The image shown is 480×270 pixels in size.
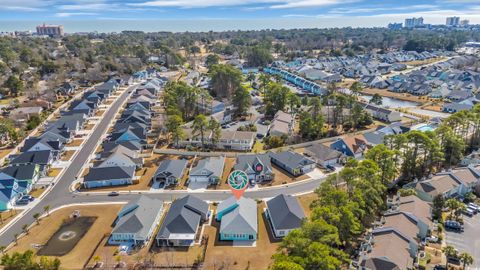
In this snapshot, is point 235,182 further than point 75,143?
No

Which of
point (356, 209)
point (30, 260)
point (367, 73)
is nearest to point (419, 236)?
point (356, 209)

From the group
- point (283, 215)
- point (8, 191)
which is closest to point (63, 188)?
point (8, 191)

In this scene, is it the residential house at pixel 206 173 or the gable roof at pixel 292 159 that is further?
the gable roof at pixel 292 159

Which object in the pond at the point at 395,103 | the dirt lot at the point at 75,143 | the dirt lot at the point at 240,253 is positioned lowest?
the dirt lot at the point at 240,253

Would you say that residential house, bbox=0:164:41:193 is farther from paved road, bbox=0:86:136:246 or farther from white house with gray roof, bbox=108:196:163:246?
white house with gray roof, bbox=108:196:163:246

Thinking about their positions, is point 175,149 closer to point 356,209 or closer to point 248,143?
point 248,143

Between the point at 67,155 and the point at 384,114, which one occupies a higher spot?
the point at 384,114

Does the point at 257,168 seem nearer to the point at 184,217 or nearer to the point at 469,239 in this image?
the point at 184,217

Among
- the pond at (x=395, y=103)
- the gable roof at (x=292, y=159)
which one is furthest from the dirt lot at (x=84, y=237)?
the pond at (x=395, y=103)

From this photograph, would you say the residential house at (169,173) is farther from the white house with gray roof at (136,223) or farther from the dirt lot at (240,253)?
the dirt lot at (240,253)
